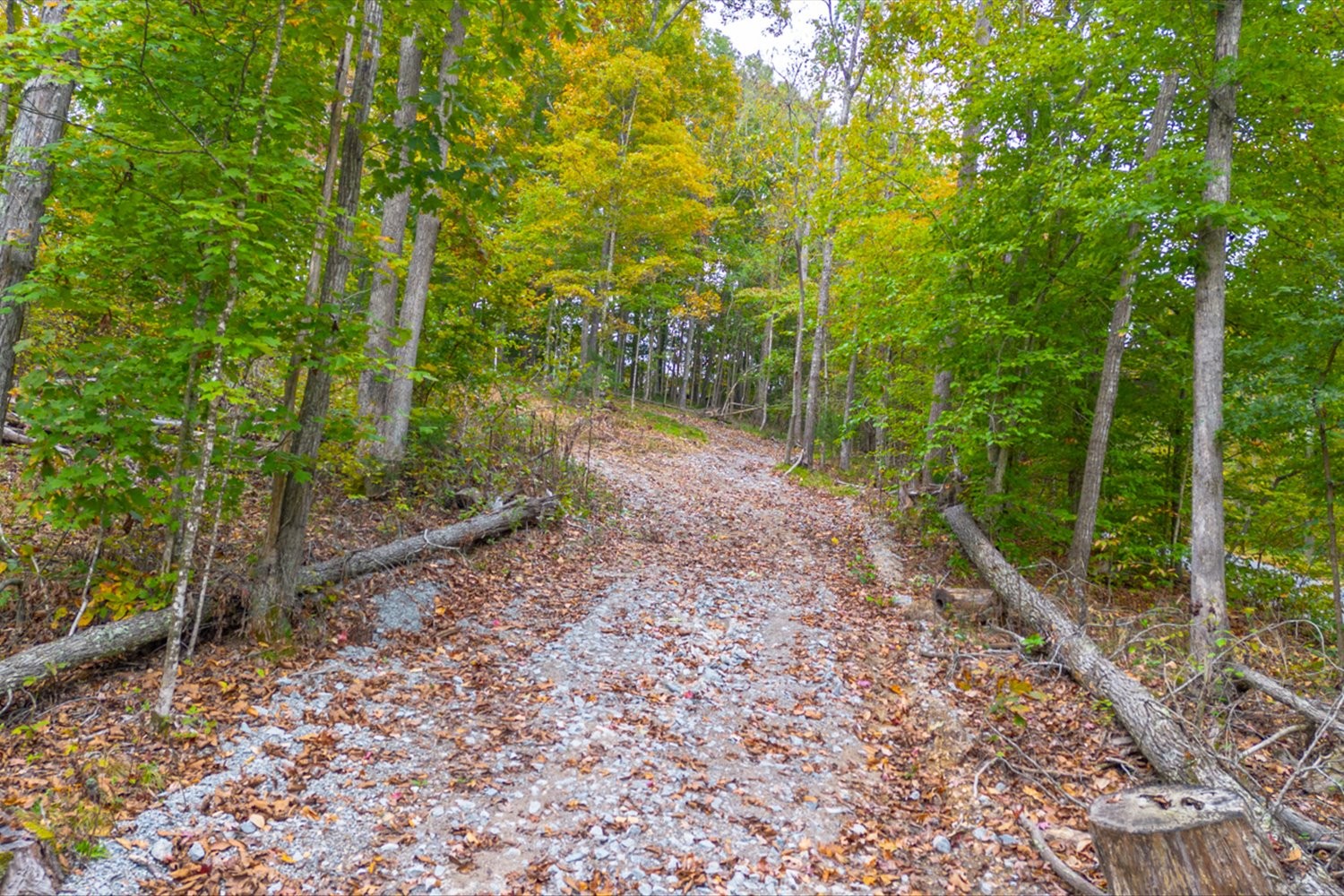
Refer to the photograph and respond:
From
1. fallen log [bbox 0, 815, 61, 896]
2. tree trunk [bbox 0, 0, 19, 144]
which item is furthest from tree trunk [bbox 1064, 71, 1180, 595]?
tree trunk [bbox 0, 0, 19, 144]

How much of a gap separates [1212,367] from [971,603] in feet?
11.6

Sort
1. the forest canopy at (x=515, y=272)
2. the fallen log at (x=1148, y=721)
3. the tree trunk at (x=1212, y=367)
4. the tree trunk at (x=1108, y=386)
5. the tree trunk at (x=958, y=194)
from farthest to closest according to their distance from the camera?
the tree trunk at (x=958, y=194) → the tree trunk at (x=1108, y=386) → the tree trunk at (x=1212, y=367) → the forest canopy at (x=515, y=272) → the fallen log at (x=1148, y=721)

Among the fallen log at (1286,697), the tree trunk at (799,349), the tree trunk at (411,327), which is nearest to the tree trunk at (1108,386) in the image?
the fallen log at (1286,697)

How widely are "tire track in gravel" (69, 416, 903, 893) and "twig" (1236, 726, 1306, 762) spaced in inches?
106

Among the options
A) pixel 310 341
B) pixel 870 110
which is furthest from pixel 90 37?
pixel 870 110

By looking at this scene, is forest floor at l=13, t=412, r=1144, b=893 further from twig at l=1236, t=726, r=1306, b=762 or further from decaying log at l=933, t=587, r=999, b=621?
twig at l=1236, t=726, r=1306, b=762

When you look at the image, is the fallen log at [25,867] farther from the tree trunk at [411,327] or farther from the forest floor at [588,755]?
the tree trunk at [411,327]

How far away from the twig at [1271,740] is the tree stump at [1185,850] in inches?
54.3

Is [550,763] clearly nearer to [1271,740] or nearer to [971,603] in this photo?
[1271,740]

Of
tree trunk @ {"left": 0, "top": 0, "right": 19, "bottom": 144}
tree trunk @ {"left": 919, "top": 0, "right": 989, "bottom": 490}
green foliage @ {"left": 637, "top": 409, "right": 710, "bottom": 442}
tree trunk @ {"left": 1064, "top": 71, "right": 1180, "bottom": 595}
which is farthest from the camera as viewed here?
green foliage @ {"left": 637, "top": 409, "right": 710, "bottom": 442}

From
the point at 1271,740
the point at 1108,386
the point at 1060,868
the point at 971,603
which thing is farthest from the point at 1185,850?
the point at 1108,386

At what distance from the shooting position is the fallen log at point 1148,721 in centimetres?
384

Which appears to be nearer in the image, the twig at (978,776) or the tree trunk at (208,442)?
the tree trunk at (208,442)

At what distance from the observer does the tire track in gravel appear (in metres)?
3.42
